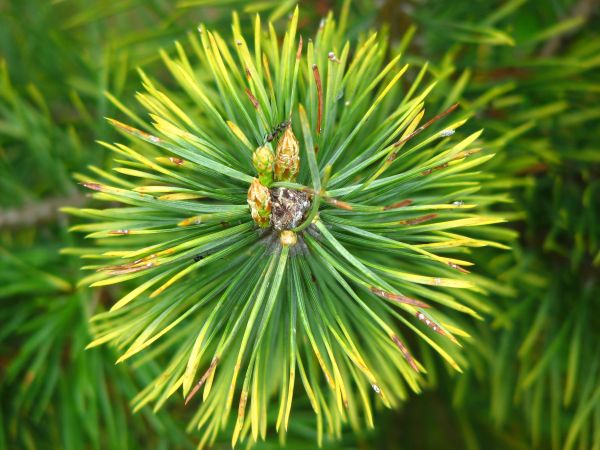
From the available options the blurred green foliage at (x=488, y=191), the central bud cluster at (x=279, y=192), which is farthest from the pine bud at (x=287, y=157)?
the blurred green foliage at (x=488, y=191)

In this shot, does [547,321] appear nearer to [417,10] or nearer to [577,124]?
[577,124]

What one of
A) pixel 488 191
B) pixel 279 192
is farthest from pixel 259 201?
pixel 488 191

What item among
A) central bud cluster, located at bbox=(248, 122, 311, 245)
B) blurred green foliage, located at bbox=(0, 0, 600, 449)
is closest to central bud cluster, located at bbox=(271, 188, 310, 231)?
central bud cluster, located at bbox=(248, 122, 311, 245)

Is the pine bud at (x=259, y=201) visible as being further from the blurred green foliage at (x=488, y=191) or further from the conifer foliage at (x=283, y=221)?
the blurred green foliage at (x=488, y=191)

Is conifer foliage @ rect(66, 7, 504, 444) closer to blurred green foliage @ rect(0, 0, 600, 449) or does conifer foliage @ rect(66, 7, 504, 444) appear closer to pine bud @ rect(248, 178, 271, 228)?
pine bud @ rect(248, 178, 271, 228)

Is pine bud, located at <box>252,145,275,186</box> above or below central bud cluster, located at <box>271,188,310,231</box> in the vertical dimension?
above

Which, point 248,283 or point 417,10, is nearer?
point 248,283

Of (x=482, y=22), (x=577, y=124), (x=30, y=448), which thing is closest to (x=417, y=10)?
(x=482, y=22)
